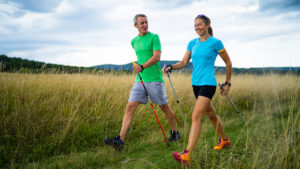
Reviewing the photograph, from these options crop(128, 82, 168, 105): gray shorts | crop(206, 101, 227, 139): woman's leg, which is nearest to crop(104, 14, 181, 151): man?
crop(128, 82, 168, 105): gray shorts

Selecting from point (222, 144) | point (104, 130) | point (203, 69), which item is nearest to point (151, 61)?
point (203, 69)

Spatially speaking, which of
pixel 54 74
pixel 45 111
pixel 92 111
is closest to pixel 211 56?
pixel 92 111

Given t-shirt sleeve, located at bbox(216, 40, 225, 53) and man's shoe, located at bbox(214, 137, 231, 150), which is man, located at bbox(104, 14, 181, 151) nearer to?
t-shirt sleeve, located at bbox(216, 40, 225, 53)

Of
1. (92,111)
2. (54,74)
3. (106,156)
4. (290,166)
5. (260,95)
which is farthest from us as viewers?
(54,74)

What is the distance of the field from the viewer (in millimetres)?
3256

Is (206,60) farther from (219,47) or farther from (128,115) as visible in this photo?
(128,115)

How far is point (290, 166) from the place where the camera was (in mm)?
2895

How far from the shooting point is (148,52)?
4.44m

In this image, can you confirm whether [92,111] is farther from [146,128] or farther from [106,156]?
[106,156]

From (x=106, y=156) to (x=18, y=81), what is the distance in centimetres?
395

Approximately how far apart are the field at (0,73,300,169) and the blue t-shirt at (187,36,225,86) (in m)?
0.64

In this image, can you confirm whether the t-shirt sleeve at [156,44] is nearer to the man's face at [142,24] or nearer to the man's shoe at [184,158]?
the man's face at [142,24]

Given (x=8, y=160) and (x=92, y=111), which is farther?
(x=92, y=111)

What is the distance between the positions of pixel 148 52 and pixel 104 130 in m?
2.34
